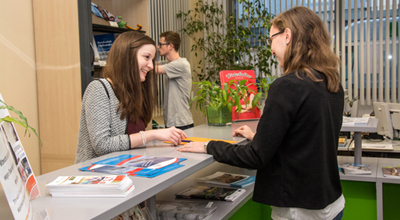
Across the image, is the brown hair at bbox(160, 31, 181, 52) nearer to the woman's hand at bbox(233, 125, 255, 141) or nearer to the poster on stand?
the woman's hand at bbox(233, 125, 255, 141)

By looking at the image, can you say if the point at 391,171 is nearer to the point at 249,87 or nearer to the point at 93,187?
the point at 249,87

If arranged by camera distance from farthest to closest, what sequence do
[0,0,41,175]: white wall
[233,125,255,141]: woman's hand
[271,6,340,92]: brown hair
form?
1. [0,0,41,175]: white wall
2. [233,125,255,141]: woman's hand
3. [271,6,340,92]: brown hair

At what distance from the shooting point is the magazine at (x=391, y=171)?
2.21 metres

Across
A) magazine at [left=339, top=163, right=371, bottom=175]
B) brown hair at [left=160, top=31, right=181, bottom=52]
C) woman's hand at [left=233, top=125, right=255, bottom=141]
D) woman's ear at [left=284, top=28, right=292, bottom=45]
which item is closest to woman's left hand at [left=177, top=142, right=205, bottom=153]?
woman's hand at [left=233, top=125, right=255, bottom=141]

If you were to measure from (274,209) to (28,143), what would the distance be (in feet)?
6.91

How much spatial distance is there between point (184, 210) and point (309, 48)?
0.88m

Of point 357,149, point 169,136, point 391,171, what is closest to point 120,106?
point 169,136

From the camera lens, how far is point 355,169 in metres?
2.30

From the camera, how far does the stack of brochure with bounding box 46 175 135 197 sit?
0.87m

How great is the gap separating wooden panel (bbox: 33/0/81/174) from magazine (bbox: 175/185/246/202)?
4.00 feet

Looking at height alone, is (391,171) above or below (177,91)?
below

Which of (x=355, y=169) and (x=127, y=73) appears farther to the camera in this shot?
(x=355, y=169)

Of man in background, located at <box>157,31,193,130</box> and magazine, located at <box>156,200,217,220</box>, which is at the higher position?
man in background, located at <box>157,31,193,130</box>

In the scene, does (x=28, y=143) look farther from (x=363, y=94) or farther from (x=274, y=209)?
(x=363, y=94)
